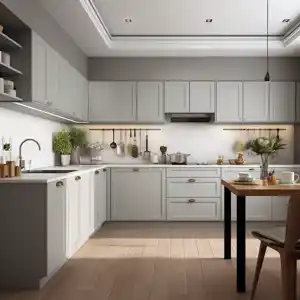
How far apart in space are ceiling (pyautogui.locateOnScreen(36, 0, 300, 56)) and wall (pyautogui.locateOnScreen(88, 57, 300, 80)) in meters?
0.20

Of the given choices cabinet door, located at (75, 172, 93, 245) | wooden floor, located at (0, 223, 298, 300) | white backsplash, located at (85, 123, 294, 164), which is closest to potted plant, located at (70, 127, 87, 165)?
white backsplash, located at (85, 123, 294, 164)

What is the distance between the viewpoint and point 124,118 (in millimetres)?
6906

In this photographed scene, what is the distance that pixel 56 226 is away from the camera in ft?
12.7

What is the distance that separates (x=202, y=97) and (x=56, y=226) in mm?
3678

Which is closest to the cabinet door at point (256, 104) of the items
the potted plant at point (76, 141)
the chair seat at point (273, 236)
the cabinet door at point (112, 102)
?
the cabinet door at point (112, 102)

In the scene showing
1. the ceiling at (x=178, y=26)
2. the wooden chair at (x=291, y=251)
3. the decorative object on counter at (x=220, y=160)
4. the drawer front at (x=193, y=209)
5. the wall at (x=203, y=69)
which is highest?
the ceiling at (x=178, y=26)

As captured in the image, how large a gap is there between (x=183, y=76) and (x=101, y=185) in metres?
2.07

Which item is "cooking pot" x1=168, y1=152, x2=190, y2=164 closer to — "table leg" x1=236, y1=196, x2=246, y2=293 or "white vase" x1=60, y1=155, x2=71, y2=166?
"white vase" x1=60, y1=155, x2=71, y2=166

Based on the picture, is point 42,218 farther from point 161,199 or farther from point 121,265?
point 161,199

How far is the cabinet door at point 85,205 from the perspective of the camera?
197 inches

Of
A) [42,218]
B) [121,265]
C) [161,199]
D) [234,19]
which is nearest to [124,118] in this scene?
[161,199]

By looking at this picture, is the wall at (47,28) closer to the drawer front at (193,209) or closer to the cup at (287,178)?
the drawer front at (193,209)

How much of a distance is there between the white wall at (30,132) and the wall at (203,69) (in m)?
1.40

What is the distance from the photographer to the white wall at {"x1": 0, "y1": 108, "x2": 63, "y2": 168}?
448cm
